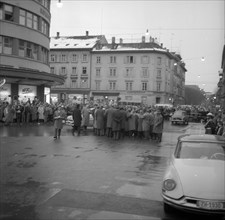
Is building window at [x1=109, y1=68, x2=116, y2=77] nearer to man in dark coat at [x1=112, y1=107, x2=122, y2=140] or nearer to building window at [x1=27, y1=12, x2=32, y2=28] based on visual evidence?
building window at [x1=27, y1=12, x2=32, y2=28]

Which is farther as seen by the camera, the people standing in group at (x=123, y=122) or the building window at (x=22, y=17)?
the building window at (x=22, y=17)

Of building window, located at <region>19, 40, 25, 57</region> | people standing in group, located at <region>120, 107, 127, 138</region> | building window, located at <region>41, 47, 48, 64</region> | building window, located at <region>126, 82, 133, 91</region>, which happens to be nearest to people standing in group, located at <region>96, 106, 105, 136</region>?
people standing in group, located at <region>120, 107, 127, 138</region>

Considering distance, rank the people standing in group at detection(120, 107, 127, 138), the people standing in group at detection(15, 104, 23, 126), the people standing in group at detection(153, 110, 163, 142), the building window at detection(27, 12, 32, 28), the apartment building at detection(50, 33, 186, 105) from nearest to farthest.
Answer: the people standing in group at detection(153, 110, 163, 142)
the people standing in group at detection(120, 107, 127, 138)
the people standing in group at detection(15, 104, 23, 126)
the building window at detection(27, 12, 32, 28)
the apartment building at detection(50, 33, 186, 105)

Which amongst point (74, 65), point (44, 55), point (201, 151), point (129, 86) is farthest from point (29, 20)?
point (129, 86)

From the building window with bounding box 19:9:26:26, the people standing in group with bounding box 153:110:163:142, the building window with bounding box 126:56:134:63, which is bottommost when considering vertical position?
the people standing in group with bounding box 153:110:163:142

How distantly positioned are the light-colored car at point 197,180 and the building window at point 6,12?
30680 mm

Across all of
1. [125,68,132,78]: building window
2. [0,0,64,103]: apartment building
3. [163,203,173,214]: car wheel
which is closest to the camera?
[163,203,173,214]: car wheel

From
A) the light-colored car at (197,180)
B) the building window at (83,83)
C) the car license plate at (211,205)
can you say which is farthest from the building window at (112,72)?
the car license plate at (211,205)

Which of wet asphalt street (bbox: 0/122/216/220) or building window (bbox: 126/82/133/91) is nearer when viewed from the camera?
wet asphalt street (bbox: 0/122/216/220)

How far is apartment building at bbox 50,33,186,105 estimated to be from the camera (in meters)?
74.4

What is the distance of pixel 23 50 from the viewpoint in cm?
3609

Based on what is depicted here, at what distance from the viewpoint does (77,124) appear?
2008 cm

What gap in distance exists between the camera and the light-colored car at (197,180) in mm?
6062

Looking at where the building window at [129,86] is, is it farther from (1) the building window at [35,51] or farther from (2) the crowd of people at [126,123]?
(2) the crowd of people at [126,123]
